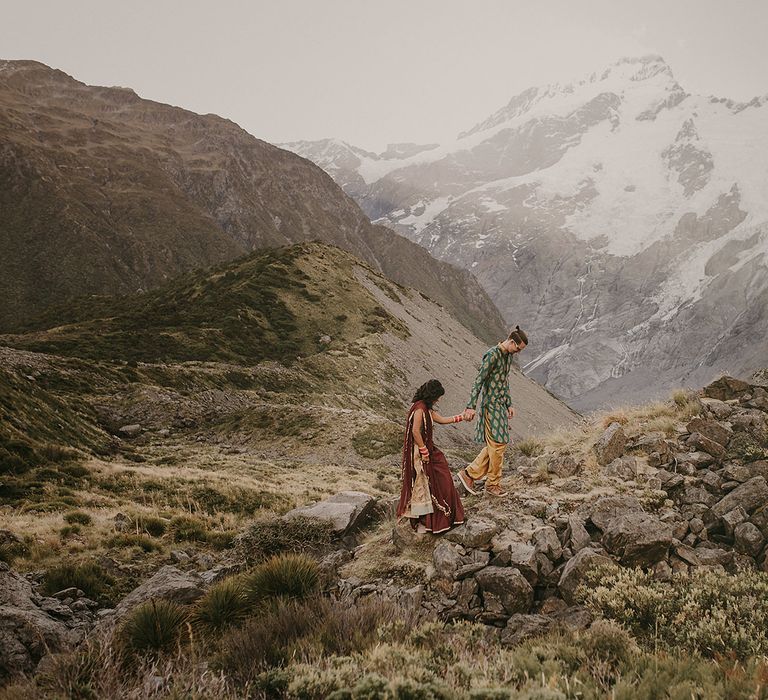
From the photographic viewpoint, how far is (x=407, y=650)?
15.7ft

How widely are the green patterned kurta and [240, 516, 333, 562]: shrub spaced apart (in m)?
3.57

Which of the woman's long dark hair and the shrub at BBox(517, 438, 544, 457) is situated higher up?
the woman's long dark hair

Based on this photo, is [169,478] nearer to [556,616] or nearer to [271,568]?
→ [271,568]

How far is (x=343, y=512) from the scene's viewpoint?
10078 mm

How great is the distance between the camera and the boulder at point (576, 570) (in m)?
6.05

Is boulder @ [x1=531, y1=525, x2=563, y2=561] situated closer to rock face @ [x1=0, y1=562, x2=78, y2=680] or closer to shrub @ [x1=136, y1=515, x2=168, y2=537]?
rock face @ [x1=0, y1=562, x2=78, y2=680]

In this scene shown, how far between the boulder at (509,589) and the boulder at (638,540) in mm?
1472

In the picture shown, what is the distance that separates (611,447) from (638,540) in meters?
4.12

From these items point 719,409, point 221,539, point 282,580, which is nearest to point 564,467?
point 719,409

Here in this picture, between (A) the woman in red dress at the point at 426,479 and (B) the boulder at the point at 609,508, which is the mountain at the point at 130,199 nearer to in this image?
(A) the woman in red dress at the point at 426,479

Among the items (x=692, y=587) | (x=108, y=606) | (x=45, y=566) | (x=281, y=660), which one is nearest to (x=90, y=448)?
(x=45, y=566)

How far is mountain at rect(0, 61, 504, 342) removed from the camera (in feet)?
315

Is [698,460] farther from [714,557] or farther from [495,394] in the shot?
[495,394]

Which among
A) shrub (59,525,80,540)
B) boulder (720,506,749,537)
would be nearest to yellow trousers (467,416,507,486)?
boulder (720,506,749,537)
